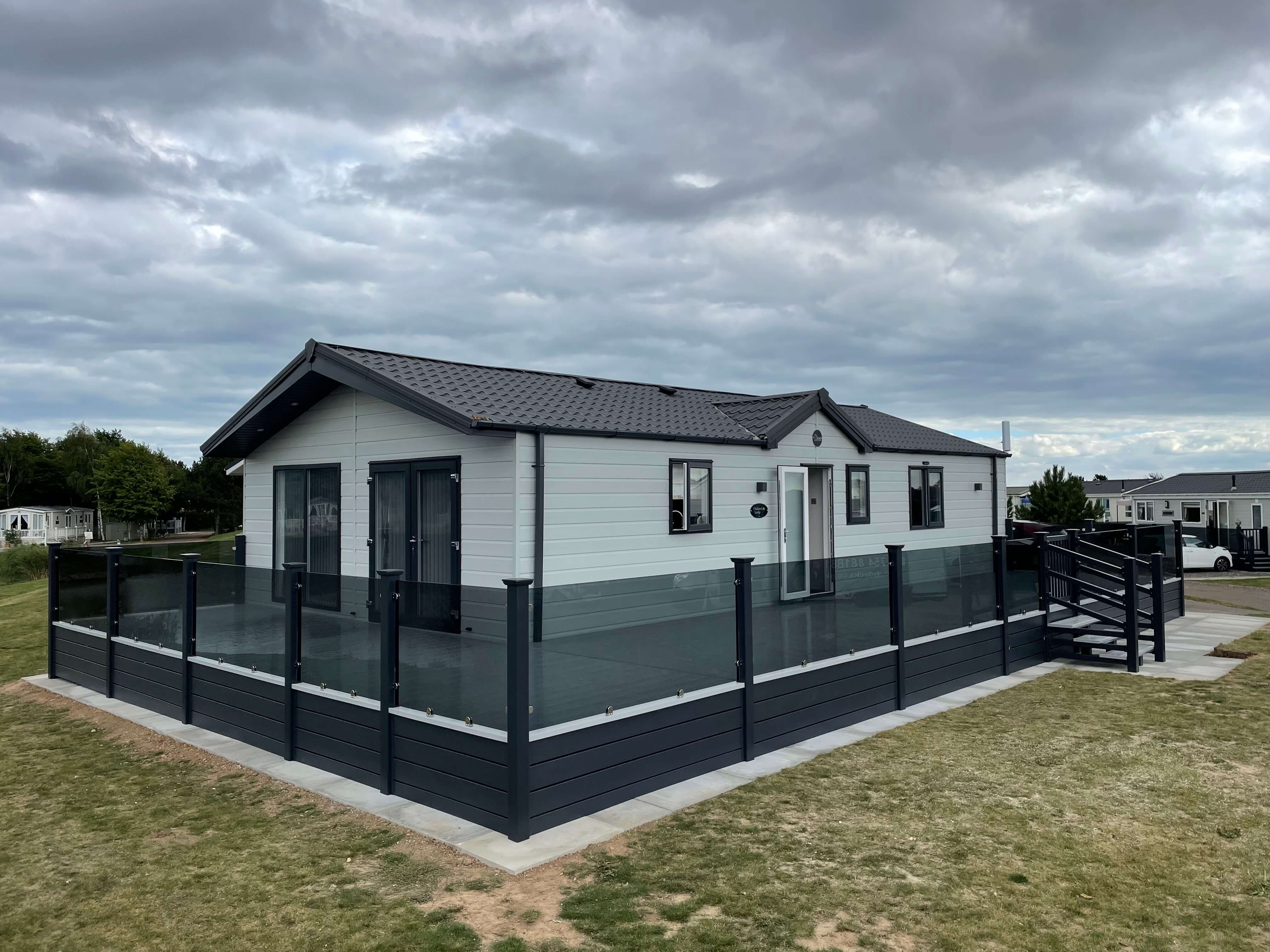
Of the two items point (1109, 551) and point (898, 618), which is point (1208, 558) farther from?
point (898, 618)

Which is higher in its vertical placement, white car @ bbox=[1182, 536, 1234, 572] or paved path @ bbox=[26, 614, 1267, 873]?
paved path @ bbox=[26, 614, 1267, 873]

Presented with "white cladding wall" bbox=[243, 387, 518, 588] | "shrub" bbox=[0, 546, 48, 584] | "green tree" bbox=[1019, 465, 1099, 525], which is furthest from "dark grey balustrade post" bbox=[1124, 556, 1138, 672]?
"shrub" bbox=[0, 546, 48, 584]

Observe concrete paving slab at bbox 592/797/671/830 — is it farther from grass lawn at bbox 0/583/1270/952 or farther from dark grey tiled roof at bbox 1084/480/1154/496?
dark grey tiled roof at bbox 1084/480/1154/496

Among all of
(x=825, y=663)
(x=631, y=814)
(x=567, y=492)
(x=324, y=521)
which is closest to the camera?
(x=631, y=814)

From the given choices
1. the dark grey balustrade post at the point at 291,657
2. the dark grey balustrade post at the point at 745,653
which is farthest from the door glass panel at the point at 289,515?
the dark grey balustrade post at the point at 745,653

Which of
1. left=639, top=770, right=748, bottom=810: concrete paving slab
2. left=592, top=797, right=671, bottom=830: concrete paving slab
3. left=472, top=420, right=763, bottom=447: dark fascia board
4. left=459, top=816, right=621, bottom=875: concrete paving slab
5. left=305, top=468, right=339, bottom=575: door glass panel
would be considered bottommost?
left=639, top=770, right=748, bottom=810: concrete paving slab

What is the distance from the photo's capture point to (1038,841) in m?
4.57

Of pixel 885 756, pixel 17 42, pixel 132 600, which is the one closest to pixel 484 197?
pixel 17 42

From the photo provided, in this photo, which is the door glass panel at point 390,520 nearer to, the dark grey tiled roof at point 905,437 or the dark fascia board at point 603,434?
the dark fascia board at point 603,434

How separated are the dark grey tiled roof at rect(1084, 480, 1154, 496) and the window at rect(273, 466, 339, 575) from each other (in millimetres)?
56044

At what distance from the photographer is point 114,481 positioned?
214ft

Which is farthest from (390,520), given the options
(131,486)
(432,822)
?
(131,486)

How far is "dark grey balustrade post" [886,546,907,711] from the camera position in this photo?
7656mm

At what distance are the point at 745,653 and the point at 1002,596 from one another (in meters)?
4.66
